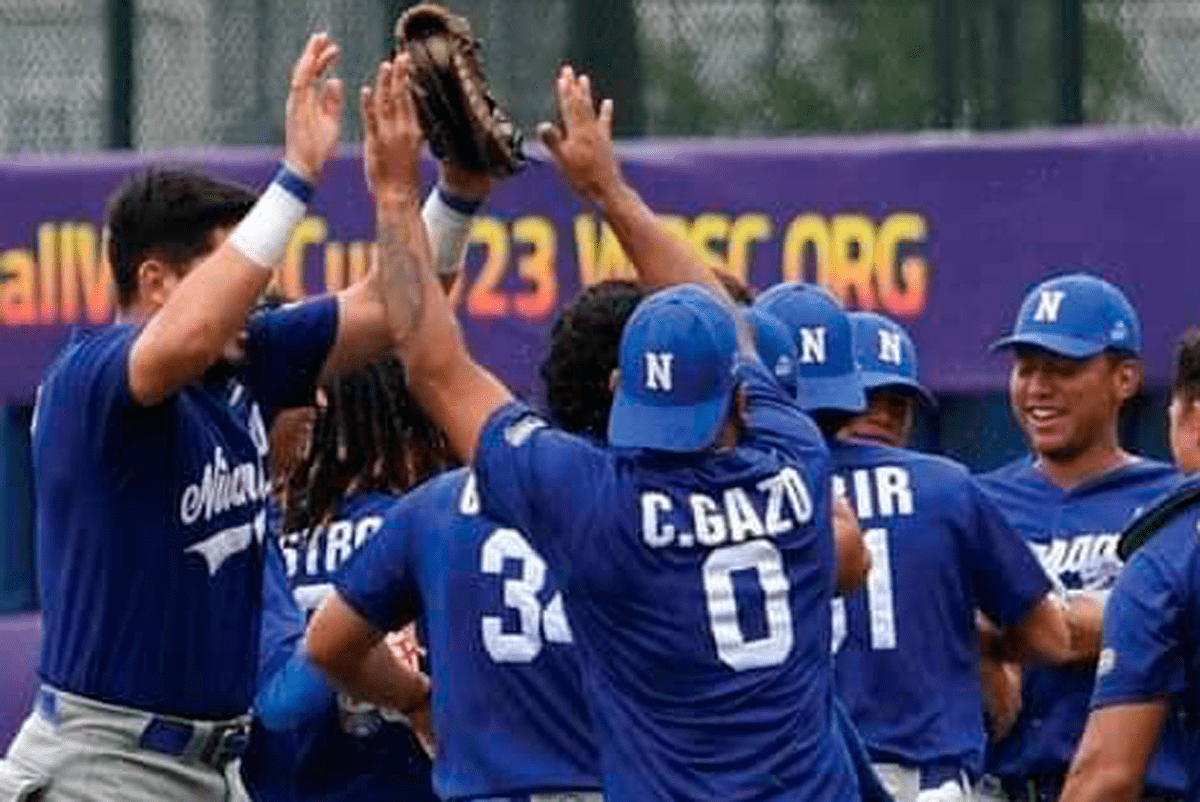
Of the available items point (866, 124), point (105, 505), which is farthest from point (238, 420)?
point (866, 124)

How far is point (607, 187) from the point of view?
22.3 feet

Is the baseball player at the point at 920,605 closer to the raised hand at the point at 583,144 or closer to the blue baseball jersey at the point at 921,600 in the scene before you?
the blue baseball jersey at the point at 921,600

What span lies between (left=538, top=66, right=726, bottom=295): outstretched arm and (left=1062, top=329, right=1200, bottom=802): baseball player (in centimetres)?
87

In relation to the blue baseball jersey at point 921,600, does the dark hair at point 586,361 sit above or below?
above

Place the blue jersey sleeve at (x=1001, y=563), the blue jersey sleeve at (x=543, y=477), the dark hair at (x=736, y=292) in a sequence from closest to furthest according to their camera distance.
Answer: the blue jersey sleeve at (x=543, y=477)
the dark hair at (x=736, y=292)
the blue jersey sleeve at (x=1001, y=563)

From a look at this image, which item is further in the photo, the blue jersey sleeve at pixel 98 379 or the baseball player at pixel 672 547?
the blue jersey sleeve at pixel 98 379

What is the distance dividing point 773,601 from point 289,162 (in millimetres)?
1136

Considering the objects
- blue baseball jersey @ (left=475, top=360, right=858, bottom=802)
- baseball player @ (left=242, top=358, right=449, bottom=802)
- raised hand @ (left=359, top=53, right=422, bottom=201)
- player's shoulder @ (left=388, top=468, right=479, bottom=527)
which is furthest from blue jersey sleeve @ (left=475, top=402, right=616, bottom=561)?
baseball player @ (left=242, top=358, right=449, bottom=802)

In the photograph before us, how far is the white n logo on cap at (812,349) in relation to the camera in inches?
317

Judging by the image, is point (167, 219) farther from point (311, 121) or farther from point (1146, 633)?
point (1146, 633)

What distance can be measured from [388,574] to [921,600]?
1.31 m

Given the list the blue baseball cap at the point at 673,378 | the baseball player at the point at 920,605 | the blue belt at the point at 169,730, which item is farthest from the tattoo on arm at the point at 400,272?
the baseball player at the point at 920,605

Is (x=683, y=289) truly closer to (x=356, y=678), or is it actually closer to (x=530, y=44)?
(x=356, y=678)

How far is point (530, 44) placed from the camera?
1109 centimetres
